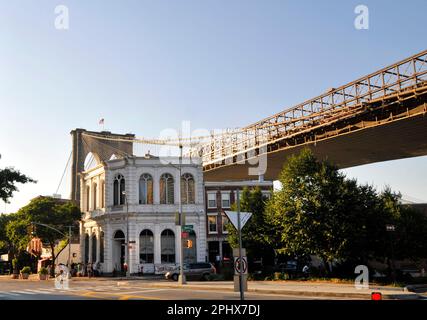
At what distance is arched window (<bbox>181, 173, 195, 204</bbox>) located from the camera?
52312mm

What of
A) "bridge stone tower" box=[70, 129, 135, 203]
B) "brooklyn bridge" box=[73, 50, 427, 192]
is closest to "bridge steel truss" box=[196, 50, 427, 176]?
"brooklyn bridge" box=[73, 50, 427, 192]

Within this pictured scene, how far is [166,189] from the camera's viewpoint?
52.1 meters

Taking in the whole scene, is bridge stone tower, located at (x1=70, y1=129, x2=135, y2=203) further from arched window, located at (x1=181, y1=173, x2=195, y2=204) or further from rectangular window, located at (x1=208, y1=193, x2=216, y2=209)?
arched window, located at (x1=181, y1=173, x2=195, y2=204)

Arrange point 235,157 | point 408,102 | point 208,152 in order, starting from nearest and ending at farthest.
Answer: point 408,102, point 235,157, point 208,152

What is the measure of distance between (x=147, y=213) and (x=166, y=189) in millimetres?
3361

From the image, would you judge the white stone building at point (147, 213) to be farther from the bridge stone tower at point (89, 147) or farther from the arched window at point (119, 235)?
the bridge stone tower at point (89, 147)

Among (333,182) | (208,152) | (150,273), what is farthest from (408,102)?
(208,152)

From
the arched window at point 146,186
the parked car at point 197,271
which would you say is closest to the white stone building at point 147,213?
the arched window at point 146,186

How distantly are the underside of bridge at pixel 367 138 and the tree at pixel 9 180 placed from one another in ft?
120

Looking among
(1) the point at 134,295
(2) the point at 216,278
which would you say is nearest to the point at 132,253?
(2) the point at 216,278

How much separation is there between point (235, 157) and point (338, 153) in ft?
61.0

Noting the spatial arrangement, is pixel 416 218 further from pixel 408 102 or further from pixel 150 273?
pixel 150 273
